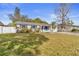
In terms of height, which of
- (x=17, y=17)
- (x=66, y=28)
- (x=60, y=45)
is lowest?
(x=60, y=45)

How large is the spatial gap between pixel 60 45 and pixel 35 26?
12.8 inches

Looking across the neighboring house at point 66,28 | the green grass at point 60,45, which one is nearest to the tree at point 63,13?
the neighboring house at point 66,28

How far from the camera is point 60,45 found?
2418 mm

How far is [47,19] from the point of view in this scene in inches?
95.6

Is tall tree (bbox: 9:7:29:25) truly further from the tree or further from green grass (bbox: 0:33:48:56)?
the tree

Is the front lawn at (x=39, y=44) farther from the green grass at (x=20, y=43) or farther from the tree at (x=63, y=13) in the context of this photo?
the tree at (x=63, y=13)

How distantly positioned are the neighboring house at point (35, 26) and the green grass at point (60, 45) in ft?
0.19

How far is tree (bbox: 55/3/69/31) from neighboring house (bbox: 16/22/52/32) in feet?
0.44

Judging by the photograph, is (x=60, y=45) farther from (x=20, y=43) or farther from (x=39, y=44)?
(x=20, y=43)

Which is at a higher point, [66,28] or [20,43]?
[66,28]

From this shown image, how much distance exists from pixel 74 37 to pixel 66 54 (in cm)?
19

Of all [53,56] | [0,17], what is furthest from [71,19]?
[0,17]

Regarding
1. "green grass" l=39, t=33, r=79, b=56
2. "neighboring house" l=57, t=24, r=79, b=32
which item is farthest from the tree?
"green grass" l=39, t=33, r=79, b=56

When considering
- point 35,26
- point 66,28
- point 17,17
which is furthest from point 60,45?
point 17,17
